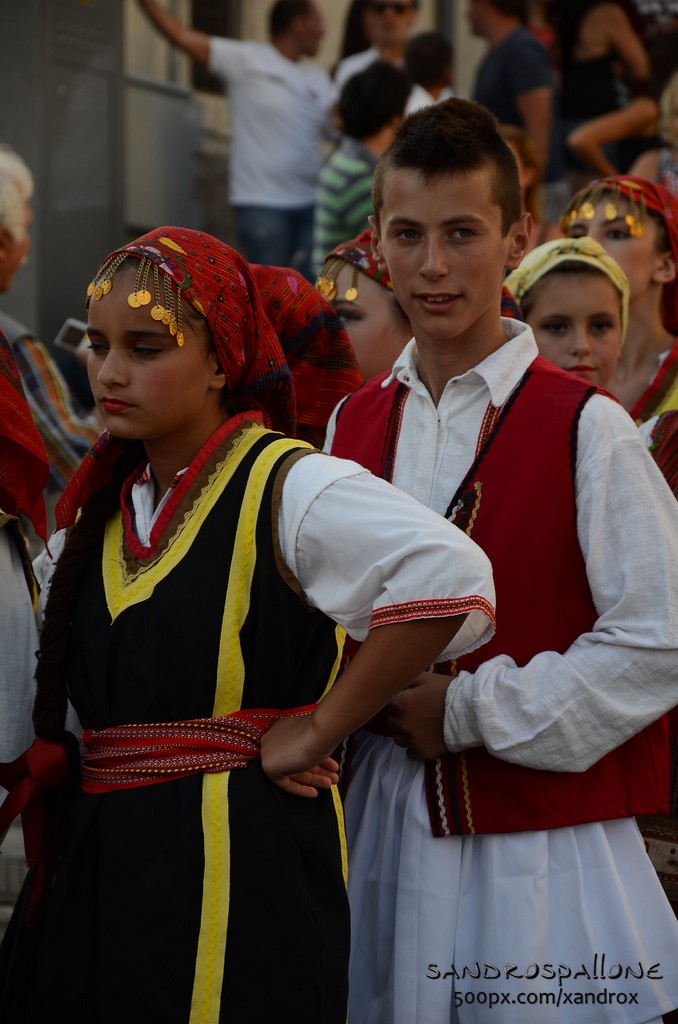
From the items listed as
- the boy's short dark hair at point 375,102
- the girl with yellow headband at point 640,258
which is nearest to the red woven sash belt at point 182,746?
the girl with yellow headband at point 640,258

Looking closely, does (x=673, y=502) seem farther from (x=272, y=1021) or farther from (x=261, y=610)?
(x=272, y=1021)

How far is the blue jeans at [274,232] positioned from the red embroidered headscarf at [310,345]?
4.19 metres

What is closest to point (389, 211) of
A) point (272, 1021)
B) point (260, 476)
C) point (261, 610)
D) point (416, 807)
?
point (260, 476)

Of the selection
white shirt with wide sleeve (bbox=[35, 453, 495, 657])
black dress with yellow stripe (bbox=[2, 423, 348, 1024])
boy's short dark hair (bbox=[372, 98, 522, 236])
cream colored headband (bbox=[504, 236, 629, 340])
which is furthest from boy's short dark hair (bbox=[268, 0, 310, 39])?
white shirt with wide sleeve (bbox=[35, 453, 495, 657])

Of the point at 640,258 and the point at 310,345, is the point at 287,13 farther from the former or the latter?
the point at 310,345

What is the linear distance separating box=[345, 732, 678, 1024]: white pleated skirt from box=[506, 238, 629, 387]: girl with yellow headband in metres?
1.54

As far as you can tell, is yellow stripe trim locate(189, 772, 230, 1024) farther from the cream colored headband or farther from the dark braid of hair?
the cream colored headband

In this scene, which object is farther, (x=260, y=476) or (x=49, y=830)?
(x=49, y=830)

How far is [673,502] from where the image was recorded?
247 centimetres

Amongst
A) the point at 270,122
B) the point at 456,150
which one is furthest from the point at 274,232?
the point at 456,150

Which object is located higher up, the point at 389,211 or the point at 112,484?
the point at 389,211

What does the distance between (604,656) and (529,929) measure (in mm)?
491

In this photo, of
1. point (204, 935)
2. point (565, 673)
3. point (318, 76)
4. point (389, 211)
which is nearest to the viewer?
point (204, 935)

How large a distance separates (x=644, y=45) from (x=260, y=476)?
6.45m
